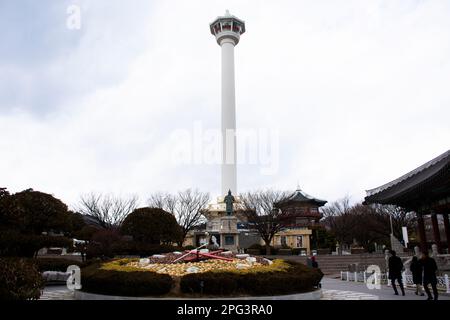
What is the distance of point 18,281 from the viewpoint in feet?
25.6

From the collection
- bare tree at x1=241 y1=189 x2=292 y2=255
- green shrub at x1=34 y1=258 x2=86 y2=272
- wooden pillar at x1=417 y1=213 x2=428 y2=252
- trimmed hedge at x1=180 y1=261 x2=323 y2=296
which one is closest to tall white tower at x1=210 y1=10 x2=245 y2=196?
bare tree at x1=241 y1=189 x2=292 y2=255

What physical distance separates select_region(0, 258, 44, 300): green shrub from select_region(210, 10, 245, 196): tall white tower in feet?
150

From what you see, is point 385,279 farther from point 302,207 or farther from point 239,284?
point 302,207

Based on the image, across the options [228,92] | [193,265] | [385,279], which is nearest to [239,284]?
[193,265]

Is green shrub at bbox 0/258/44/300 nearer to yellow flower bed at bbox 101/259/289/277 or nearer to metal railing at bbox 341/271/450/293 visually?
yellow flower bed at bbox 101/259/289/277

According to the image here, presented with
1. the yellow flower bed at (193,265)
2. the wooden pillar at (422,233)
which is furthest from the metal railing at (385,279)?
the yellow flower bed at (193,265)

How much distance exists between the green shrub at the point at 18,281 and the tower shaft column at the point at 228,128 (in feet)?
150

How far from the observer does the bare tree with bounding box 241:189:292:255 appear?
126 ft

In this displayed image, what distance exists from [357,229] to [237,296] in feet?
124

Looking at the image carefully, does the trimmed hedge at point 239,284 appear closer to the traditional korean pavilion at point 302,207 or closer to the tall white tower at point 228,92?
the traditional korean pavilion at point 302,207

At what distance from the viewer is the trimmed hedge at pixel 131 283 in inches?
449

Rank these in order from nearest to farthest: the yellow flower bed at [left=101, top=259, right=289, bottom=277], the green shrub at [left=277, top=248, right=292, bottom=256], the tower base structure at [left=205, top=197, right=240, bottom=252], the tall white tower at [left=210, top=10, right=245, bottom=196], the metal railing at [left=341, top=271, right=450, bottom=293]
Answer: the yellow flower bed at [left=101, top=259, right=289, bottom=277], the metal railing at [left=341, top=271, right=450, bottom=293], the tower base structure at [left=205, top=197, right=240, bottom=252], the green shrub at [left=277, top=248, right=292, bottom=256], the tall white tower at [left=210, top=10, right=245, bottom=196]

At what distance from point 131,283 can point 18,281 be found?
4104mm
